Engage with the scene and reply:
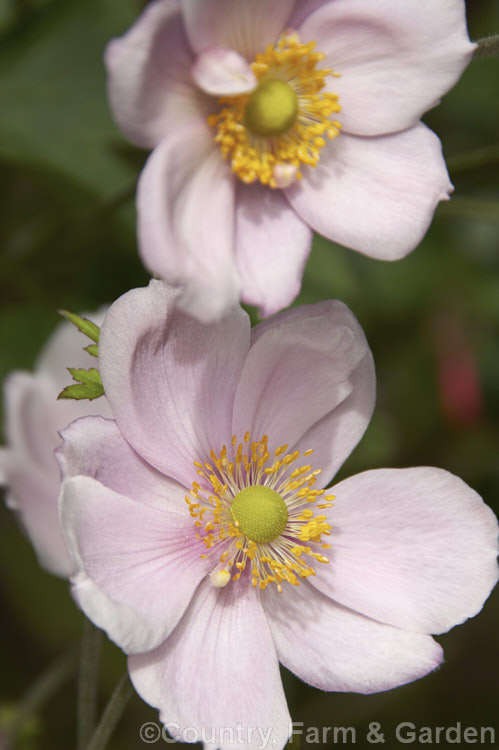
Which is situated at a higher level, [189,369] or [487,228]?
[189,369]

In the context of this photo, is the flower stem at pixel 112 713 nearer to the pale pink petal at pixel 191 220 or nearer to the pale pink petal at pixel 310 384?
the pale pink petal at pixel 310 384

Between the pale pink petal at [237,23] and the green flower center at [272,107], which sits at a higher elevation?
the pale pink petal at [237,23]

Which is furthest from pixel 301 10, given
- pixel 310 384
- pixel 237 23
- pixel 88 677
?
pixel 88 677

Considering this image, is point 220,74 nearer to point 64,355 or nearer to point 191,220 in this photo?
point 191,220

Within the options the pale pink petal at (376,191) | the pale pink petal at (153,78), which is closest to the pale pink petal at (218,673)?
the pale pink petal at (376,191)

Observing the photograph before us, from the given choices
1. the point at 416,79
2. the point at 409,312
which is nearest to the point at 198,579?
the point at 416,79

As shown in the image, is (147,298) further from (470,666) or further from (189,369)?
(470,666)

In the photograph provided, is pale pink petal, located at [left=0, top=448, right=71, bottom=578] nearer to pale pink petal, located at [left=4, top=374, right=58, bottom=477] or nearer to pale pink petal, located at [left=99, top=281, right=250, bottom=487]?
pale pink petal, located at [left=4, top=374, right=58, bottom=477]
